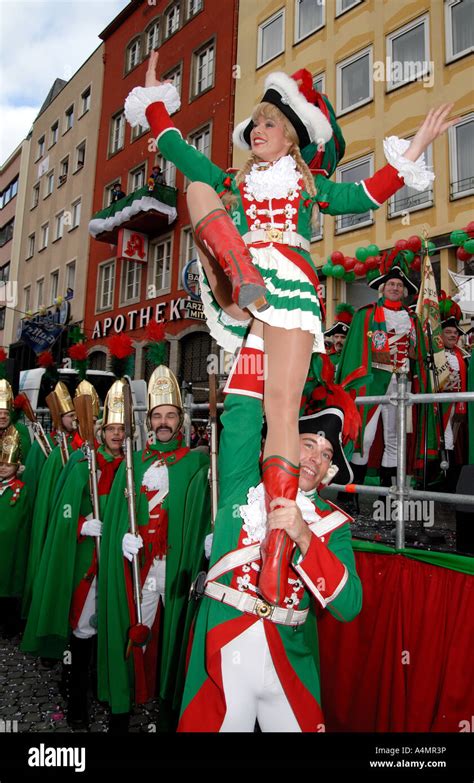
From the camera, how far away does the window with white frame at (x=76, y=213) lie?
19325 mm

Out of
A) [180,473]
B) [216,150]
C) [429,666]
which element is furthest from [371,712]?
[216,150]

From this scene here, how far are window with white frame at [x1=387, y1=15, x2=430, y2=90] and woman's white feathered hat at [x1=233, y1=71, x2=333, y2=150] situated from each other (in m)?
8.87

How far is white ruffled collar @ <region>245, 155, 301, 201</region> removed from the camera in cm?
191

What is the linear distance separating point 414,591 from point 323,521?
95cm

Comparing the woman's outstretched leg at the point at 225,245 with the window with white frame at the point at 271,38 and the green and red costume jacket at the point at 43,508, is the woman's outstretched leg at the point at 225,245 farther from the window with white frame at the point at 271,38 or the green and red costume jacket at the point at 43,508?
the window with white frame at the point at 271,38

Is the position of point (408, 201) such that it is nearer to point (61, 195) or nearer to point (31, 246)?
point (61, 195)

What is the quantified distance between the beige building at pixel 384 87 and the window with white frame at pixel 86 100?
9.01 meters

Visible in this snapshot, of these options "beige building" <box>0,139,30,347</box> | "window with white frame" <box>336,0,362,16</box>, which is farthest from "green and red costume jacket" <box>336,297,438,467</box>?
"beige building" <box>0,139,30,347</box>


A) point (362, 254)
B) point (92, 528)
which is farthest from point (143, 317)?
point (92, 528)

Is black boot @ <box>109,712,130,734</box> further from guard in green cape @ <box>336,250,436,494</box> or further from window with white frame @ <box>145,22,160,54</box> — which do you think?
window with white frame @ <box>145,22,160,54</box>

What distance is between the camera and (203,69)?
1442 centimetres

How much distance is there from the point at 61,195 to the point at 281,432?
70.4 ft

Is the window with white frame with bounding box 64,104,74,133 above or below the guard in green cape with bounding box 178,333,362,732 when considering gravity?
above

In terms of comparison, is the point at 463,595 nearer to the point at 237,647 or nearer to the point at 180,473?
the point at 237,647
